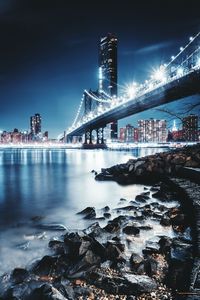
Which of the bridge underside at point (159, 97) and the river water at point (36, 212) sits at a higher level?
the bridge underside at point (159, 97)

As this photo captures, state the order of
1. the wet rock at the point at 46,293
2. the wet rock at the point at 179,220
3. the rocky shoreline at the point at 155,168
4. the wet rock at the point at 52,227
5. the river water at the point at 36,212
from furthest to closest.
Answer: the rocky shoreline at the point at 155,168 → the wet rock at the point at 52,227 → the wet rock at the point at 179,220 → the river water at the point at 36,212 → the wet rock at the point at 46,293

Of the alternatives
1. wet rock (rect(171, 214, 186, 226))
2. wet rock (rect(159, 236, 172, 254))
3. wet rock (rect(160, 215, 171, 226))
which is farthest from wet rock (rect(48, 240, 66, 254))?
wet rock (rect(171, 214, 186, 226))

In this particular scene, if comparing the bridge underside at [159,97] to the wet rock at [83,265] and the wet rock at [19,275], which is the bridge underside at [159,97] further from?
the wet rock at [19,275]

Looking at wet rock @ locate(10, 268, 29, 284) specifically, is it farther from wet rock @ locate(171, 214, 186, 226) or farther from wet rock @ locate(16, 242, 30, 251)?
wet rock @ locate(171, 214, 186, 226)

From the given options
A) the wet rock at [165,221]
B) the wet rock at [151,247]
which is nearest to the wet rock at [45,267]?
the wet rock at [151,247]

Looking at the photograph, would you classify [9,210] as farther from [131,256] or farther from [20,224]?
[131,256]

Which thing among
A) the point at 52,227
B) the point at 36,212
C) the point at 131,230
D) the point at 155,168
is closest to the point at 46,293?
the point at 131,230

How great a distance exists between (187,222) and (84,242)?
2552 mm

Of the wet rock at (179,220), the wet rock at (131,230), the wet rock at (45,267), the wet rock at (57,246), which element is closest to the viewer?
the wet rock at (45,267)

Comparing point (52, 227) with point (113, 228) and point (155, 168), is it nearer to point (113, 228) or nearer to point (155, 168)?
point (113, 228)

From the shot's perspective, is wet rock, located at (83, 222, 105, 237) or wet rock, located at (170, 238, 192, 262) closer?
wet rock, located at (170, 238, 192, 262)

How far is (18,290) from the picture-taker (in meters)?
3.41

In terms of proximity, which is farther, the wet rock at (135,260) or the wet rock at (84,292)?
the wet rock at (135,260)

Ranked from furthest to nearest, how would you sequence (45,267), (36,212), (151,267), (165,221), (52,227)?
(36,212) < (52,227) < (165,221) < (45,267) < (151,267)
